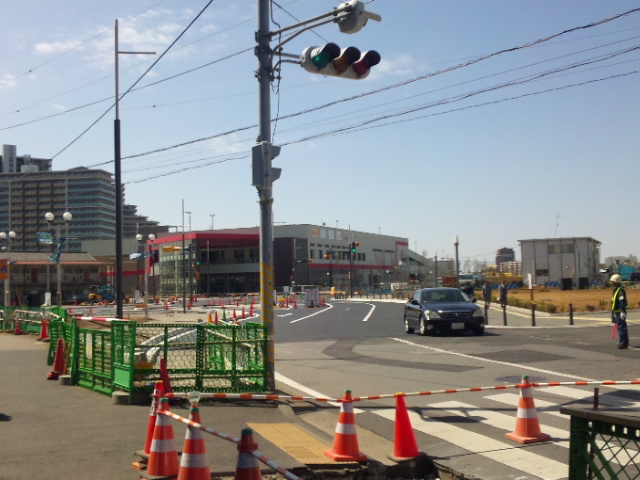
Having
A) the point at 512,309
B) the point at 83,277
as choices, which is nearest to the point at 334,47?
the point at 512,309

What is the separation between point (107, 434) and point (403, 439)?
367cm

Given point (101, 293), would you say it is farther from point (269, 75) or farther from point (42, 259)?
point (269, 75)

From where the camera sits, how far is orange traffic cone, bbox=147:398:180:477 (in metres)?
6.21

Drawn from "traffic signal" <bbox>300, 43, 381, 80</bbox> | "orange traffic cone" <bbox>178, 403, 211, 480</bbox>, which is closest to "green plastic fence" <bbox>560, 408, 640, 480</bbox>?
"orange traffic cone" <bbox>178, 403, 211, 480</bbox>

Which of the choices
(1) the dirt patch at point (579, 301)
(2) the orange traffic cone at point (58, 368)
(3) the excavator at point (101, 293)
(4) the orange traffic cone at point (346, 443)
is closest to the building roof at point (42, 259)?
(3) the excavator at point (101, 293)

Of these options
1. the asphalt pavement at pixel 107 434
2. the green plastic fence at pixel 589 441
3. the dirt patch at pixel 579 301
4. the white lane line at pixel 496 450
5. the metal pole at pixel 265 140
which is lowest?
the white lane line at pixel 496 450

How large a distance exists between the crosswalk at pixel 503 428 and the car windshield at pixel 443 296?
1196 centimetres

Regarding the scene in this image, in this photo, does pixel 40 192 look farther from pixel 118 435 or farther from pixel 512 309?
pixel 118 435

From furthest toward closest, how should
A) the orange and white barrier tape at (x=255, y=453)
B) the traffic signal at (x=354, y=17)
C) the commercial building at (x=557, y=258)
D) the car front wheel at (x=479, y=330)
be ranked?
1. the commercial building at (x=557, y=258)
2. the car front wheel at (x=479, y=330)
3. the traffic signal at (x=354, y=17)
4. the orange and white barrier tape at (x=255, y=453)

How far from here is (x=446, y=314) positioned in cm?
2248

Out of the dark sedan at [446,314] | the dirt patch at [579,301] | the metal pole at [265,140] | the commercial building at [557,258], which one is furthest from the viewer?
the commercial building at [557,258]

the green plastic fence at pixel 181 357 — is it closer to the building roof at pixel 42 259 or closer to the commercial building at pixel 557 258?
the building roof at pixel 42 259

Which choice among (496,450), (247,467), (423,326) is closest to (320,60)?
(496,450)

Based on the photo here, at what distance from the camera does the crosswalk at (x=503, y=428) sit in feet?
22.7
